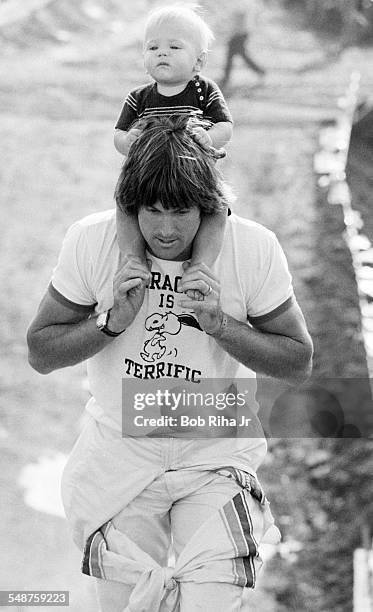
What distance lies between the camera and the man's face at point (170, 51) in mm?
1872

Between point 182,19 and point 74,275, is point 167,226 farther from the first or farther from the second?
point 182,19

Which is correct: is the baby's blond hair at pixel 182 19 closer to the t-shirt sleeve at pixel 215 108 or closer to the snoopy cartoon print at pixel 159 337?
the t-shirt sleeve at pixel 215 108

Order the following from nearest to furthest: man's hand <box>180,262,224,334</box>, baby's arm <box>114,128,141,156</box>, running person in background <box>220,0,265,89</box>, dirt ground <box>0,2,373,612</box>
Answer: man's hand <box>180,262,224,334</box>
baby's arm <box>114,128,141,156</box>
dirt ground <box>0,2,373,612</box>
running person in background <box>220,0,265,89</box>

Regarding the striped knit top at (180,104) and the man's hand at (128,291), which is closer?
the man's hand at (128,291)

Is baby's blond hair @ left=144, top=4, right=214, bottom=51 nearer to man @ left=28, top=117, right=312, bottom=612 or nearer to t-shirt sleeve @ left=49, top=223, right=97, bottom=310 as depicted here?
man @ left=28, top=117, right=312, bottom=612

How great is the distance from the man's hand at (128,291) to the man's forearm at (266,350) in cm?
14

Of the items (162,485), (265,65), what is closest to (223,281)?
(162,485)

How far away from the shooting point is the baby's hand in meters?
1.76

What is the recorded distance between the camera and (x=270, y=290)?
1820 millimetres

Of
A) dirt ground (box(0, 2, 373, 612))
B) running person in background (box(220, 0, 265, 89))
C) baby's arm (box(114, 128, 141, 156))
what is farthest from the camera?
running person in background (box(220, 0, 265, 89))

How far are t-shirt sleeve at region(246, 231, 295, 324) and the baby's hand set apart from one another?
0.65 feet

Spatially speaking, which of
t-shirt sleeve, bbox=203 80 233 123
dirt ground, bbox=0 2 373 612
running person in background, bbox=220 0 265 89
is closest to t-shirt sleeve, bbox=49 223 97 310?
t-shirt sleeve, bbox=203 80 233 123

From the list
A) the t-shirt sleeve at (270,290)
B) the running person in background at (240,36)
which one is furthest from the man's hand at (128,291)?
the running person in background at (240,36)

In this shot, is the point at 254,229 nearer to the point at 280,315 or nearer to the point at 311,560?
the point at 280,315
